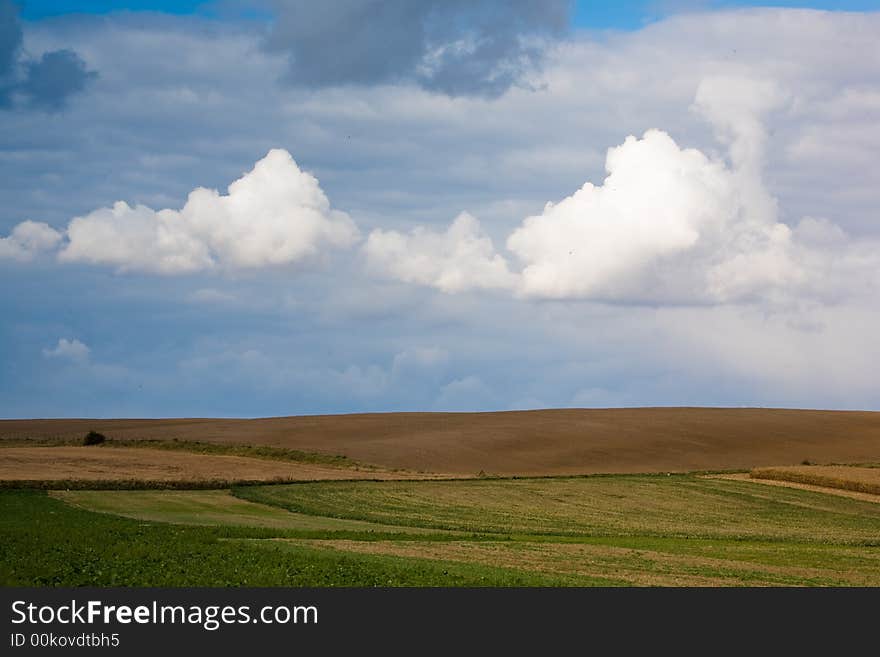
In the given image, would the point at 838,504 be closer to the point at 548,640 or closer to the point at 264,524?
the point at 264,524

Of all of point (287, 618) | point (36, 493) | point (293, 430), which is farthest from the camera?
point (293, 430)

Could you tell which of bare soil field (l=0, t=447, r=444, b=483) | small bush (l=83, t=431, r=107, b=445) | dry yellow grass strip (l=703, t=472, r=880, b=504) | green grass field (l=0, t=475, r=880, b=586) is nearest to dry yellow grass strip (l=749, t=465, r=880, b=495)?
dry yellow grass strip (l=703, t=472, r=880, b=504)

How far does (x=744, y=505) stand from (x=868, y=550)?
1832 centimetres

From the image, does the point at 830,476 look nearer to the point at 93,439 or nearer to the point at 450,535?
the point at 450,535

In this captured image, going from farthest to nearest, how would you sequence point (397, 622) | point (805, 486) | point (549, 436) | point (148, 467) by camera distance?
1. point (549, 436)
2. point (805, 486)
3. point (148, 467)
4. point (397, 622)

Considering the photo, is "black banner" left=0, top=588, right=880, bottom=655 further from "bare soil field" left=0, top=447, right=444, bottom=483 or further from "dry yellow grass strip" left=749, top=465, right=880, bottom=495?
"dry yellow grass strip" left=749, top=465, right=880, bottom=495

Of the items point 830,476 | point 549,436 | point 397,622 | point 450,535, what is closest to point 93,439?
point 549,436

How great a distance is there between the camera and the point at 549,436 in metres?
92.6

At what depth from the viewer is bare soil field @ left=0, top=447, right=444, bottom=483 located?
6166 centimetres

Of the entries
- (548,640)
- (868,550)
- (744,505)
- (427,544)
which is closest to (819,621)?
(548,640)

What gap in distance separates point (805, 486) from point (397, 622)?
188 feet

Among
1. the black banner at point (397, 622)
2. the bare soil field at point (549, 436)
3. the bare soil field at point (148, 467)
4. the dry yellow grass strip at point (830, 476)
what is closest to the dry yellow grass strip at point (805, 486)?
the dry yellow grass strip at point (830, 476)

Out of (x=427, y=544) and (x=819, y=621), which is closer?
(x=819, y=621)

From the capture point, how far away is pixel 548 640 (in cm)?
1978
